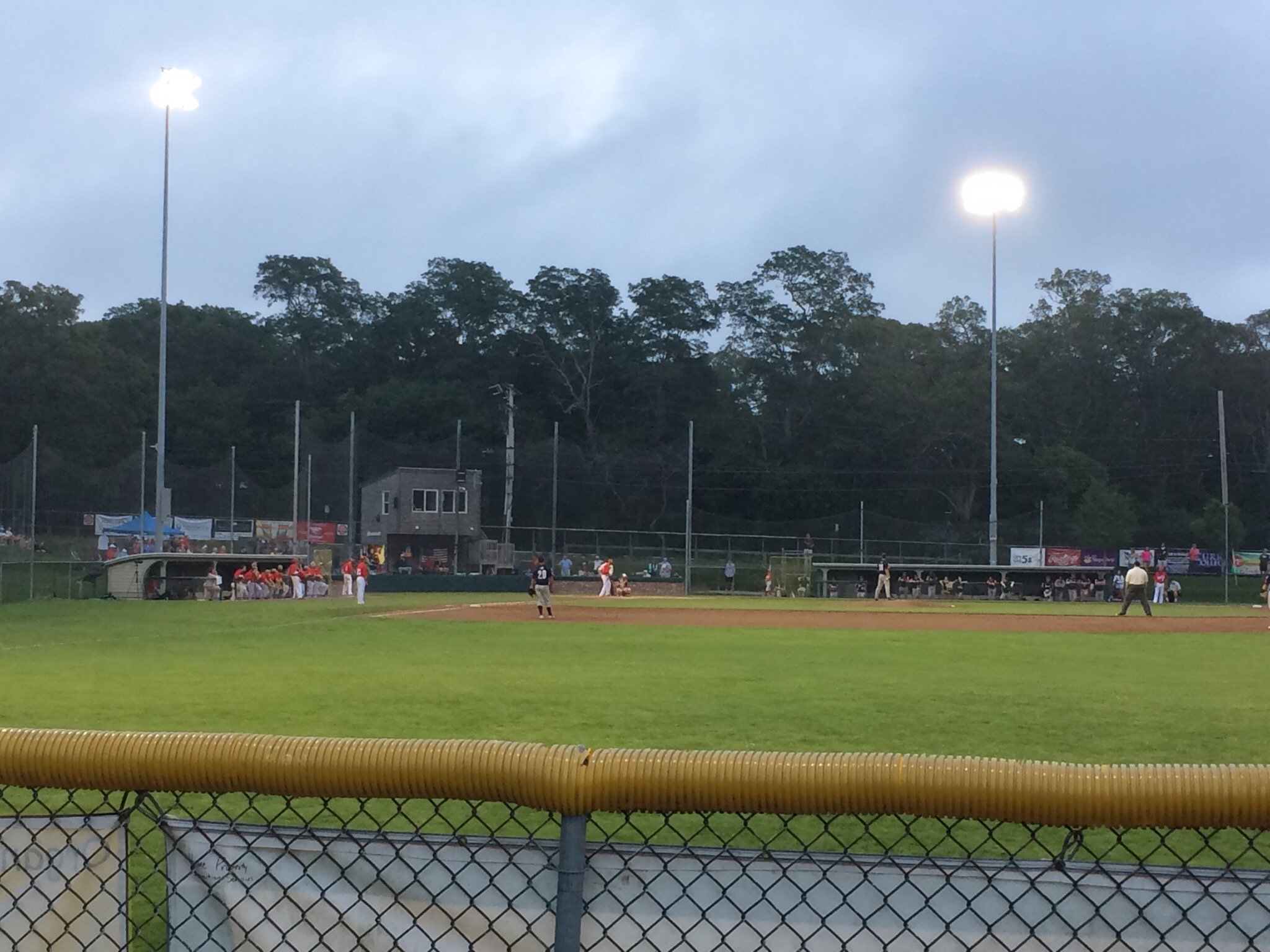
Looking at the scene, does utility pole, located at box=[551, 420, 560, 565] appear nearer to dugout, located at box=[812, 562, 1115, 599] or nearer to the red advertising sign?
dugout, located at box=[812, 562, 1115, 599]

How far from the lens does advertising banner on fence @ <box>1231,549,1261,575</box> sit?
58344 mm

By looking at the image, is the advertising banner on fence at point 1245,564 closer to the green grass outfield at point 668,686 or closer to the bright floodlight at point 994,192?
the bright floodlight at point 994,192

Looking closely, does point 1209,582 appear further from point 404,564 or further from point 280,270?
point 280,270

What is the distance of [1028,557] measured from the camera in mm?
61250

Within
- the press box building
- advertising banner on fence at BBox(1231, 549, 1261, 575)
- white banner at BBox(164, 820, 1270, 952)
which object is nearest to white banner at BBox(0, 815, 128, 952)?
white banner at BBox(164, 820, 1270, 952)

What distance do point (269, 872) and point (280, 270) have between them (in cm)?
11188

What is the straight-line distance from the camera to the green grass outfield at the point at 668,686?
10859mm

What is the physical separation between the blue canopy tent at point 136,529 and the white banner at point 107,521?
0.22ft

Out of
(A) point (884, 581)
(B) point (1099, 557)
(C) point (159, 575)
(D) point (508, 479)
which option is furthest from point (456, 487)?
(B) point (1099, 557)

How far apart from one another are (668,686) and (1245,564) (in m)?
52.0

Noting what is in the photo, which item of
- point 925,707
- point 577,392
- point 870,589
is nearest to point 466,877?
point 925,707

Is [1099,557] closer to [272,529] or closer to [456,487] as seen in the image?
[456,487]

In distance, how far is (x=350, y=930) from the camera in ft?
9.54

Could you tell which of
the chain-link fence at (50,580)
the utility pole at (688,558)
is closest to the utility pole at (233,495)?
the chain-link fence at (50,580)
